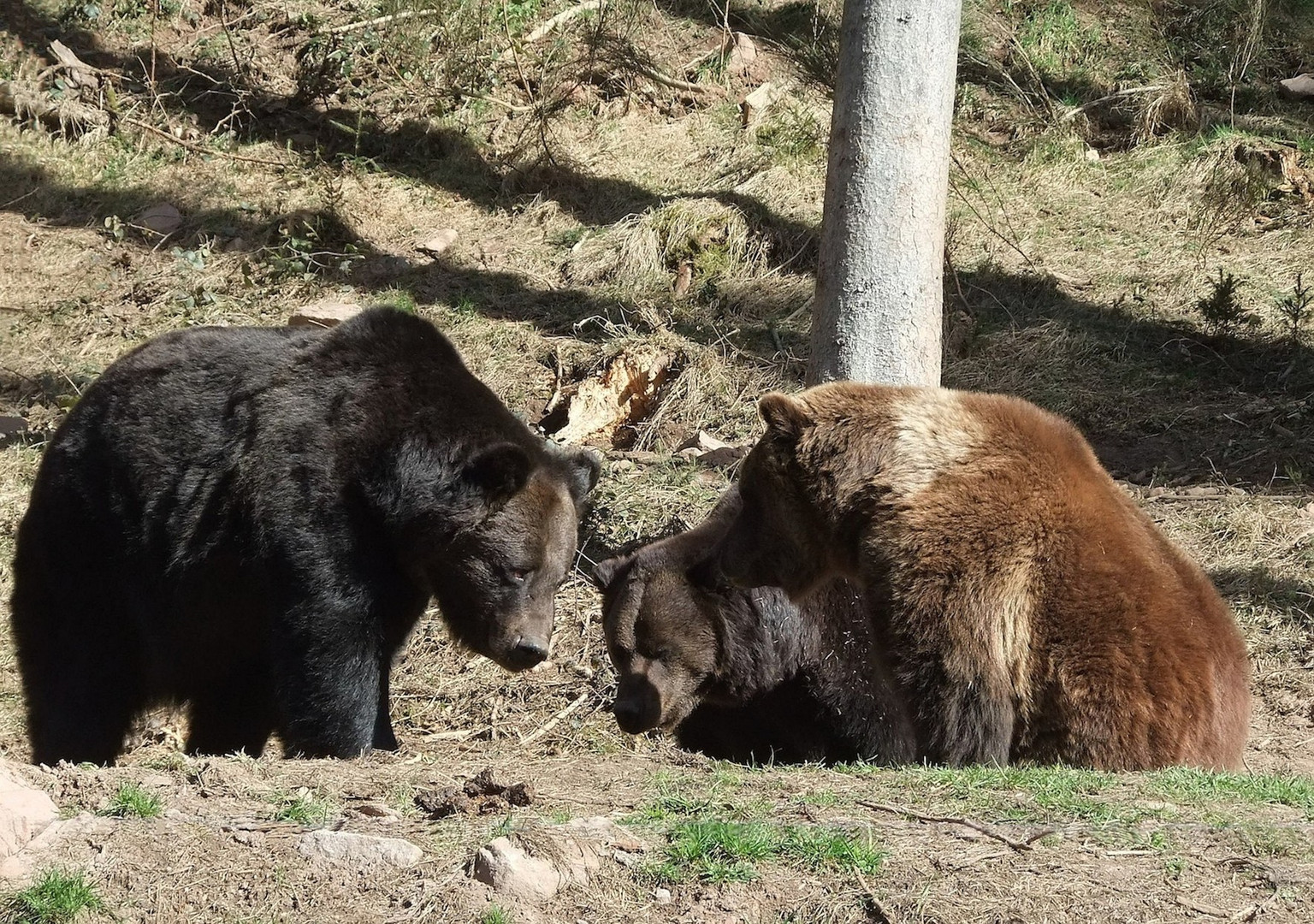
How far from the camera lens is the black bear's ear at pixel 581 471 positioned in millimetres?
6602

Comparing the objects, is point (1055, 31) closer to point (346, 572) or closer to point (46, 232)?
point (46, 232)

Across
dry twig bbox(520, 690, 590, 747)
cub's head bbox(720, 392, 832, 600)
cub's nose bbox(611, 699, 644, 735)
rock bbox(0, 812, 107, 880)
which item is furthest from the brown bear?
rock bbox(0, 812, 107, 880)

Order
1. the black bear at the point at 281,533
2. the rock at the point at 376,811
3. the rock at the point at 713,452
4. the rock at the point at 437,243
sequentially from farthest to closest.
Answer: the rock at the point at 437,243
the rock at the point at 713,452
the black bear at the point at 281,533
the rock at the point at 376,811

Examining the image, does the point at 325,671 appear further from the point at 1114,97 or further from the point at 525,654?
the point at 1114,97

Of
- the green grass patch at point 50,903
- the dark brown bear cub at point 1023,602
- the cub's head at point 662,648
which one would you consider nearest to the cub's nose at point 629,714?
the cub's head at point 662,648

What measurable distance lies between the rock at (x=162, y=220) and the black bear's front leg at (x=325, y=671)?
8.27 m

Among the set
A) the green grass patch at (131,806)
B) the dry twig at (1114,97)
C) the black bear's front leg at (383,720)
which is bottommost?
the black bear's front leg at (383,720)

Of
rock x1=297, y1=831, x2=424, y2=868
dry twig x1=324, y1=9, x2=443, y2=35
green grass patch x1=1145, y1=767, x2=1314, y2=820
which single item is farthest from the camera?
dry twig x1=324, y1=9, x2=443, y2=35

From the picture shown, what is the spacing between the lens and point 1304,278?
37.8 ft

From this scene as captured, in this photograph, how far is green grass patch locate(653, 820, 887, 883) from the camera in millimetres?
3715

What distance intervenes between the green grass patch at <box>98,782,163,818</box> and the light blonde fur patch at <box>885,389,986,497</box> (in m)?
3.05

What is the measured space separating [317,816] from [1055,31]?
14.2 metres

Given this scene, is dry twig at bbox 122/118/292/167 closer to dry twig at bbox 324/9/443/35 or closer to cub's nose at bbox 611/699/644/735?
dry twig at bbox 324/9/443/35

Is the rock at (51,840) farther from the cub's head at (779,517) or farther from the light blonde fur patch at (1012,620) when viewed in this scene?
the light blonde fur patch at (1012,620)
